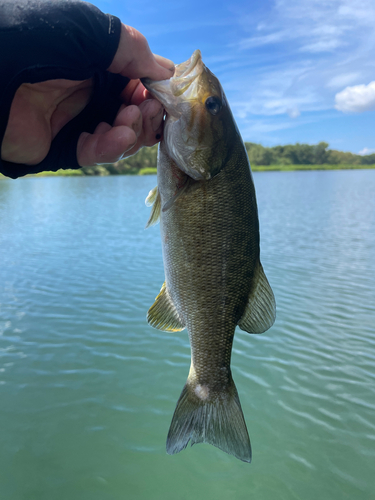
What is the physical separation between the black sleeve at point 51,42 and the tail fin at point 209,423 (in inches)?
74.4

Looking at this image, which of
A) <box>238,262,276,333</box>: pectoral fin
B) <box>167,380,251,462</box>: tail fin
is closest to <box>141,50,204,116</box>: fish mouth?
<box>238,262,276,333</box>: pectoral fin

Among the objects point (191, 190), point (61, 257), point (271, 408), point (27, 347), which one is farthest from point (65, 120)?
Result: point (61, 257)

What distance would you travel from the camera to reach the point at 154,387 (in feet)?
20.0

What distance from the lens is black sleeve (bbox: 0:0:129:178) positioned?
178cm

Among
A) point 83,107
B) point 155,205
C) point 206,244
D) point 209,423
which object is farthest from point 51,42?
point 209,423

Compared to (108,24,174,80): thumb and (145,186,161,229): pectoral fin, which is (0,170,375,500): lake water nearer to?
(145,186,161,229): pectoral fin

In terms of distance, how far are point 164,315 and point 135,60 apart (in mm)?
1478

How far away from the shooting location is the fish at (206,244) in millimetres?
2180

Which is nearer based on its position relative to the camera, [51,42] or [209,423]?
[51,42]

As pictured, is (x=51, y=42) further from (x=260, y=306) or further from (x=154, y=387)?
(x=154, y=387)

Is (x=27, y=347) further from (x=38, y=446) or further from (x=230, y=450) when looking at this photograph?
(x=230, y=450)

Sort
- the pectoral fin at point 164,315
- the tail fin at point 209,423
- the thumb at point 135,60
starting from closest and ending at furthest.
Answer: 1. the thumb at point 135,60
2. the tail fin at point 209,423
3. the pectoral fin at point 164,315

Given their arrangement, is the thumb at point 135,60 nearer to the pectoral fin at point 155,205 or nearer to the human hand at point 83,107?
the human hand at point 83,107

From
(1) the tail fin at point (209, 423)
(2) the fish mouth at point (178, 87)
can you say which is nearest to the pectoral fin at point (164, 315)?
(1) the tail fin at point (209, 423)
